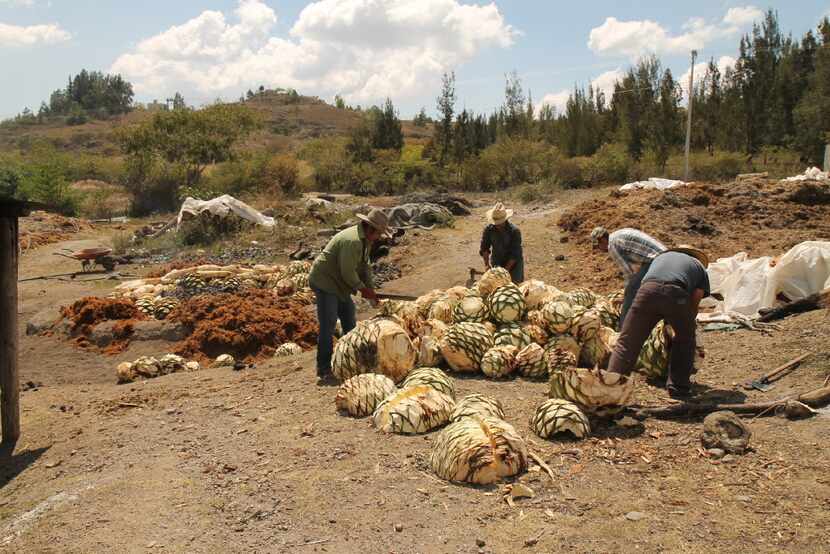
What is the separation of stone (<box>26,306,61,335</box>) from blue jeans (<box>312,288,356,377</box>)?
518 cm

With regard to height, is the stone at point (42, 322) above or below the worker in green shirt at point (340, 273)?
below

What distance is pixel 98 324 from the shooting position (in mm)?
8477

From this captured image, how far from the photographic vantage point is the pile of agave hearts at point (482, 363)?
353cm

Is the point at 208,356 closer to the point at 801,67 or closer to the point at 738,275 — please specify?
the point at 738,275

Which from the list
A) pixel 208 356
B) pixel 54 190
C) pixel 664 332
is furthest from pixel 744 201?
pixel 54 190

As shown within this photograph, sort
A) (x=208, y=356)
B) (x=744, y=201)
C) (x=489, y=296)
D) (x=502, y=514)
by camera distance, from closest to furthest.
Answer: (x=502, y=514) < (x=489, y=296) < (x=208, y=356) < (x=744, y=201)

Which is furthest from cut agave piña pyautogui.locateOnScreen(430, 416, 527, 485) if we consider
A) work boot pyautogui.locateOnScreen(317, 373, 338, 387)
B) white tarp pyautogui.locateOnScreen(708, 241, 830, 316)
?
white tarp pyautogui.locateOnScreen(708, 241, 830, 316)

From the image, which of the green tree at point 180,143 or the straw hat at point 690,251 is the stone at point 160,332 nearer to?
the straw hat at point 690,251

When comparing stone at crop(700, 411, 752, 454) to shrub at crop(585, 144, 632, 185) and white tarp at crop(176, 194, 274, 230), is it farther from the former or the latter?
shrub at crop(585, 144, 632, 185)

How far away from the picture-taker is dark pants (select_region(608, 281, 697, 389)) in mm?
4328

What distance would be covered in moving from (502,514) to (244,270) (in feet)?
29.3

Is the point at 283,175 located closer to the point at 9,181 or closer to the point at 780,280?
the point at 9,181

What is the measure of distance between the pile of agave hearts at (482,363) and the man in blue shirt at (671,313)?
33 cm

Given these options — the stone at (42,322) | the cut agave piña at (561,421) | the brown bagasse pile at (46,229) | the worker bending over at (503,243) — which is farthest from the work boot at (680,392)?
the brown bagasse pile at (46,229)
